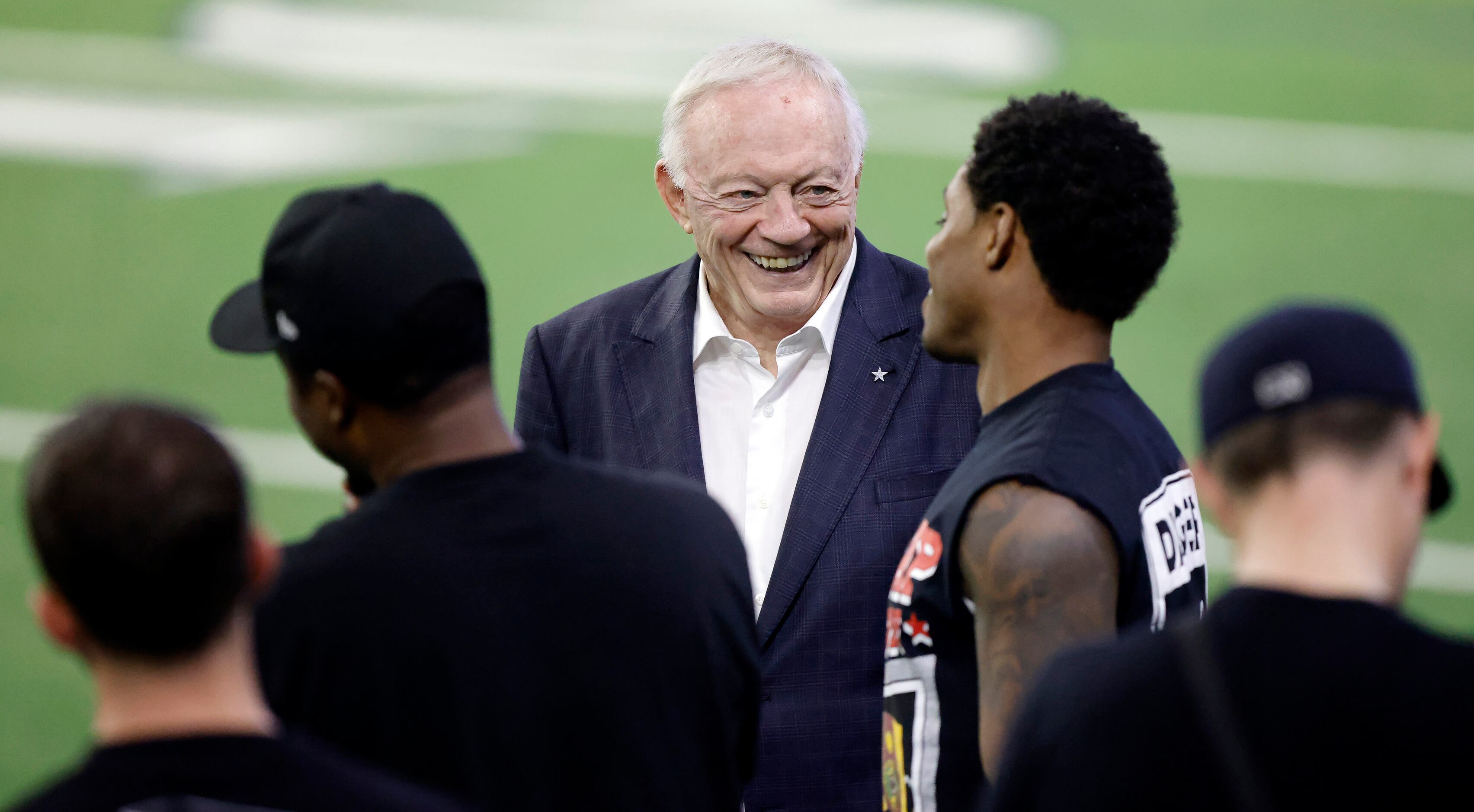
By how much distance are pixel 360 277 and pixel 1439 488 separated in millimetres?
1501

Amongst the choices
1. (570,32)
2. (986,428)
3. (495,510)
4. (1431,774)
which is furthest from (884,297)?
(570,32)

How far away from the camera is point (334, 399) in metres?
2.36

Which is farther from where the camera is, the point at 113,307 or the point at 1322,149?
the point at 1322,149

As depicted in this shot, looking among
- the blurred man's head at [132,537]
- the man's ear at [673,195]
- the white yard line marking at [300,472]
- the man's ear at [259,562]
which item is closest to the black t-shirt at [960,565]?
the man's ear at [259,562]

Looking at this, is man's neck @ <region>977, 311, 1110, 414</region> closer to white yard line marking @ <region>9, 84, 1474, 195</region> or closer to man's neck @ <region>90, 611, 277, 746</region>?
man's neck @ <region>90, 611, 277, 746</region>

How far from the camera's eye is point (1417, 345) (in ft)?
29.5

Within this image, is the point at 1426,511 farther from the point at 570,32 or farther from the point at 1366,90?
the point at 570,32

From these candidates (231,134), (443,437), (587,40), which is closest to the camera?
(443,437)

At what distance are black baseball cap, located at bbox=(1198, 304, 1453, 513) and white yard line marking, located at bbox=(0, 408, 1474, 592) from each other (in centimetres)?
535

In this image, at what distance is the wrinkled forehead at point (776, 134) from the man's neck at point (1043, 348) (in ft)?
3.80

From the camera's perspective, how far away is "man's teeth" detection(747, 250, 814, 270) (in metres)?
3.96

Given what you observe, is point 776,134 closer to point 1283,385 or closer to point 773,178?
point 773,178

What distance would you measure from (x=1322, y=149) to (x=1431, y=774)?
9748 mm

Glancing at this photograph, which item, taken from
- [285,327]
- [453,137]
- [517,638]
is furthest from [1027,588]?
[453,137]
